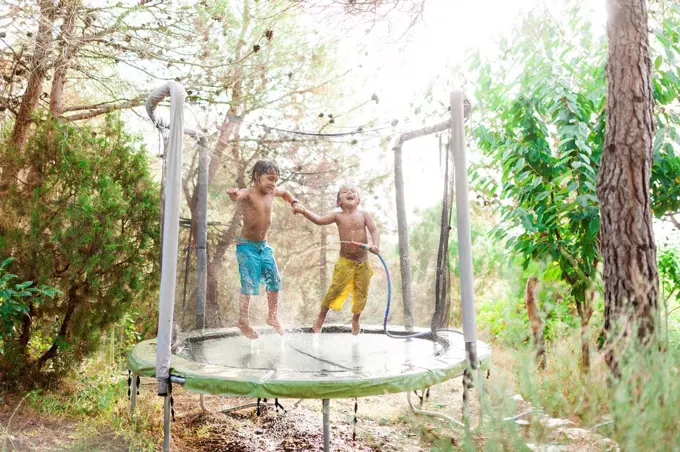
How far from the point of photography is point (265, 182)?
10.5 feet

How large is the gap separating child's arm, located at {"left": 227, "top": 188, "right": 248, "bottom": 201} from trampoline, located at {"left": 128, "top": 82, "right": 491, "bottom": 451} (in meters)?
0.18

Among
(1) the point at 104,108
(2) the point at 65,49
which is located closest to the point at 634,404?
(2) the point at 65,49

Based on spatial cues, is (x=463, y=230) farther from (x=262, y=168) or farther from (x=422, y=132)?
(x=262, y=168)

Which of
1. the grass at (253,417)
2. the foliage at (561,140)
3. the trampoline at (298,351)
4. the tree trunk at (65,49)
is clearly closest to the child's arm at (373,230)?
the trampoline at (298,351)

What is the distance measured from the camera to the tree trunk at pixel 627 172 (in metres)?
2.37

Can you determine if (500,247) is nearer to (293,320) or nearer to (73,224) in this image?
(293,320)

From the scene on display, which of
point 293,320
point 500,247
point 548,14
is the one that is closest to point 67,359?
point 293,320

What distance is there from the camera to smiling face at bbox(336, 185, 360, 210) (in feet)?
11.0

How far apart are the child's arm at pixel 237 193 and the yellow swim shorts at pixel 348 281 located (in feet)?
2.28

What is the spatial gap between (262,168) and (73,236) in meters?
1.09

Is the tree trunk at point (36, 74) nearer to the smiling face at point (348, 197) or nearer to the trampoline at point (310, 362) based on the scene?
the trampoline at point (310, 362)

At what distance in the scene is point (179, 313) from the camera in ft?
9.81

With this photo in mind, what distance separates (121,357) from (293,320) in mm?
1249

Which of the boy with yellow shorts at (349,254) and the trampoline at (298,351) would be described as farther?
the boy with yellow shorts at (349,254)
